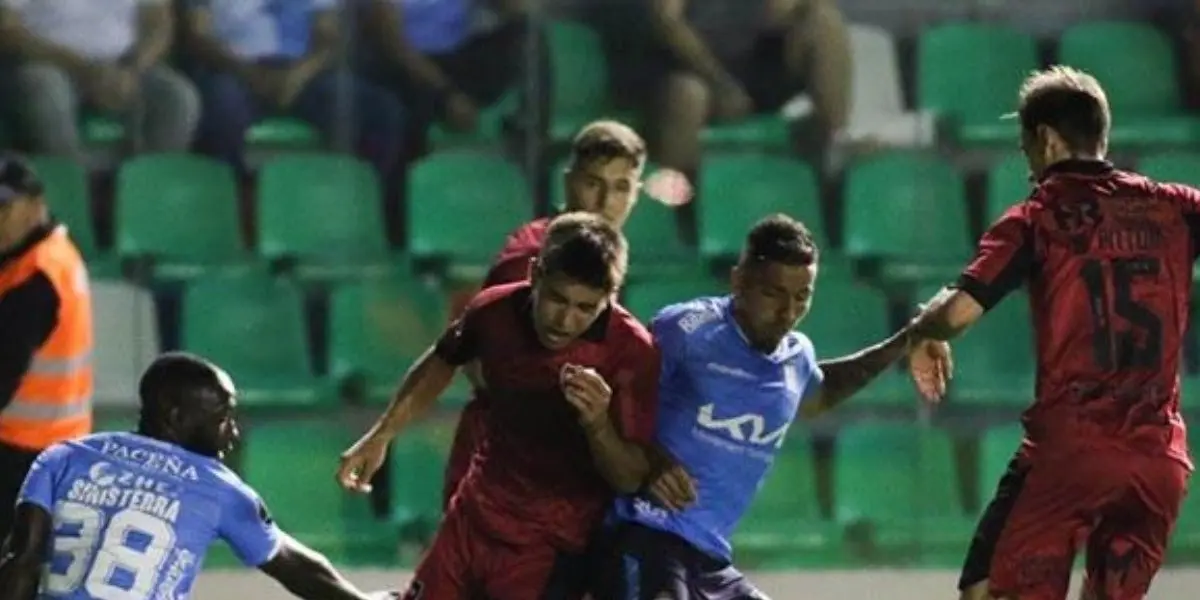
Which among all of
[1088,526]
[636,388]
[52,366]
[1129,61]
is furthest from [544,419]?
[1129,61]

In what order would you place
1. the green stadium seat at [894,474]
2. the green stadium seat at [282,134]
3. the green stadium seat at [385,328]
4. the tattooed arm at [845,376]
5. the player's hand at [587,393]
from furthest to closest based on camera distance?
the green stadium seat at [282,134]
the green stadium seat at [385,328]
the green stadium seat at [894,474]
the tattooed arm at [845,376]
the player's hand at [587,393]

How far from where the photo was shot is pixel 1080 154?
535 cm

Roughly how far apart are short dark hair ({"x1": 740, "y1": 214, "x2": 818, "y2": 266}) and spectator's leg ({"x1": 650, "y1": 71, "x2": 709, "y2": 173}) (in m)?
3.43

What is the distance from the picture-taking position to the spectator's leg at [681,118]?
8891 mm

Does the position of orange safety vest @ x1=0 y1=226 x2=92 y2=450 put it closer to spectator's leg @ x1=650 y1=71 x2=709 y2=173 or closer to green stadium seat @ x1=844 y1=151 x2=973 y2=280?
spectator's leg @ x1=650 y1=71 x2=709 y2=173

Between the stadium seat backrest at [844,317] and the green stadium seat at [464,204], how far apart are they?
39.6 inches

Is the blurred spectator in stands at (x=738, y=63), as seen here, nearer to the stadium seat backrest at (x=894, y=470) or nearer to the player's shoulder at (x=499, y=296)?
the stadium seat backrest at (x=894, y=470)

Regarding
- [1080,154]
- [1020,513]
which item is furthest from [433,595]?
[1080,154]

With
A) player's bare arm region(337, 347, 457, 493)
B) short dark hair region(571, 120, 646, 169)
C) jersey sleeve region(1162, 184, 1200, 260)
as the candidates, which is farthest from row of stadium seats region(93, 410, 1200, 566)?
jersey sleeve region(1162, 184, 1200, 260)

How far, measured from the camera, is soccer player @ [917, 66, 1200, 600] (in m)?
5.24

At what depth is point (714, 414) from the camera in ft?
18.2

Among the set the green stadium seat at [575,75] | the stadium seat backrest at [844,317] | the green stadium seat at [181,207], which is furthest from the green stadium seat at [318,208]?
the stadium seat backrest at [844,317]

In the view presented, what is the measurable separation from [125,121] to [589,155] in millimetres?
3214

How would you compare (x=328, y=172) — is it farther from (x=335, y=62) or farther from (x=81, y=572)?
(x=81, y=572)
